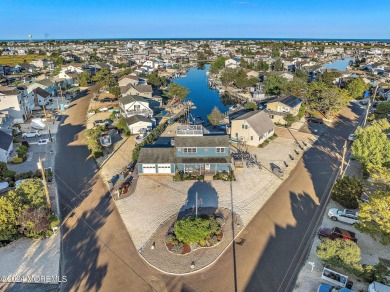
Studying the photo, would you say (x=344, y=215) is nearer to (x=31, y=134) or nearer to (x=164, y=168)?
(x=164, y=168)

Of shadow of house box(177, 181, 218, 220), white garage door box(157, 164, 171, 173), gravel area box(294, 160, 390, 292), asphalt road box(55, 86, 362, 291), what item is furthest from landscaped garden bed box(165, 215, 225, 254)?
white garage door box(157, 164, 171, 173)

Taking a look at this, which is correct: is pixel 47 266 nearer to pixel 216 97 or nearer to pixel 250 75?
pixel 216 97

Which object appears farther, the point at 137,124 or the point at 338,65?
the point at 338,65

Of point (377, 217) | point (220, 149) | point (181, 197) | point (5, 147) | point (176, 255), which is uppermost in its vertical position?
point (220, 149)

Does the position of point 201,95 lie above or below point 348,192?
below

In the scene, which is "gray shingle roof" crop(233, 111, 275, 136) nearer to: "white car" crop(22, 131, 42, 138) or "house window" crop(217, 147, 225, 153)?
"house window" crop(217, 147, 225, 153)

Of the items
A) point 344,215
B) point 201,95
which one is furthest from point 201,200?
point 201,95
